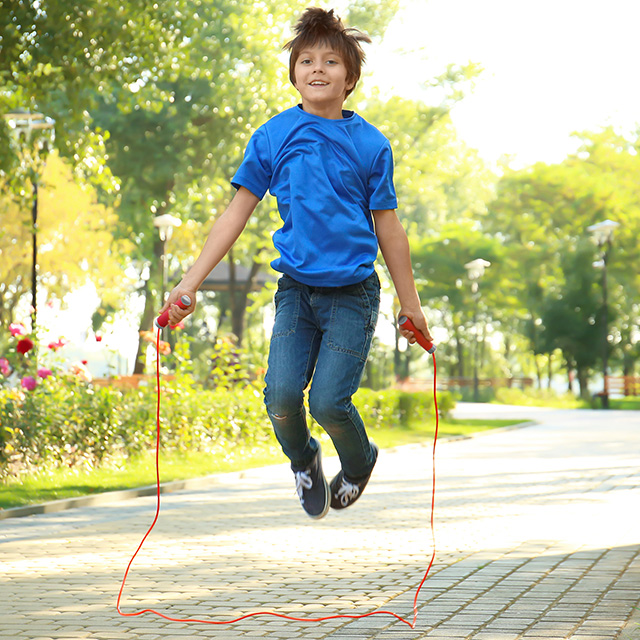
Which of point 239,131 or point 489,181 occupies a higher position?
point 489,181

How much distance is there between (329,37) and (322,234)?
2.89ft

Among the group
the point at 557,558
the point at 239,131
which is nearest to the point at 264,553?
the point at 557,558

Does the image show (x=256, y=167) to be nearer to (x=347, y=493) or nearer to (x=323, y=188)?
(x=323, y=188)

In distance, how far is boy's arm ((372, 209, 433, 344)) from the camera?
177 inches

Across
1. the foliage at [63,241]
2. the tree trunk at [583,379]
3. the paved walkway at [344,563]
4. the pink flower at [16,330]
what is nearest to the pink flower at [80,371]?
the pink flower at [16,330]

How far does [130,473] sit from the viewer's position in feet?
44.6

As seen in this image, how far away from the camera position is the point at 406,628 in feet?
16.5

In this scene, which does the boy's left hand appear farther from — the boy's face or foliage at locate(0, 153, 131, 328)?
foliage at locate(0, 153, 131, 328)

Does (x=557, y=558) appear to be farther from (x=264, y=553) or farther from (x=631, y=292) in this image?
(x=631, y=292)

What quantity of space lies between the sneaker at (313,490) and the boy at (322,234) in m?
0.23

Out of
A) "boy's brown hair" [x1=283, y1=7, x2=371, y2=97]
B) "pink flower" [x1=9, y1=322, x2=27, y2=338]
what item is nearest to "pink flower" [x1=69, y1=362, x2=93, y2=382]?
"pink flower" [x1=9, y1=322, x2=27, y2=338]

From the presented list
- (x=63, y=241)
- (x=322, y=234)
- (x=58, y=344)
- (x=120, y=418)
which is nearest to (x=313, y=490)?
(x=322, y=234)

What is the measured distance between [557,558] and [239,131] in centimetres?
2509

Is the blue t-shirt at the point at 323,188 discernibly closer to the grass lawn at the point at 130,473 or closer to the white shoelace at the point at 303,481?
the white shoelace at the point at 303,481
